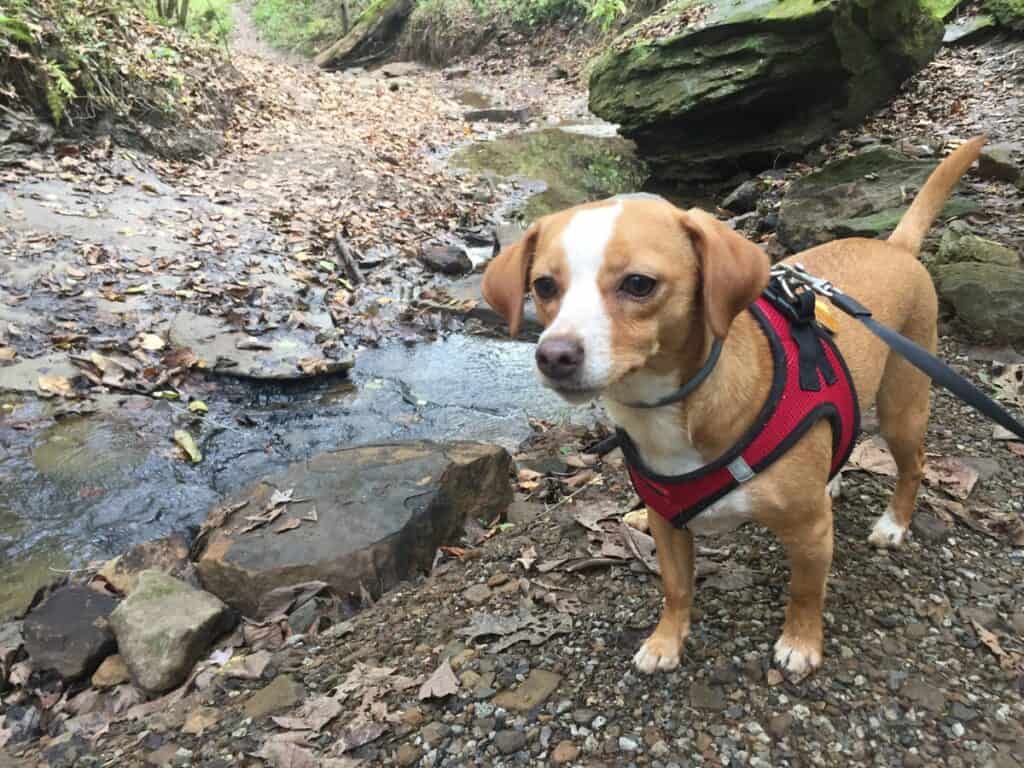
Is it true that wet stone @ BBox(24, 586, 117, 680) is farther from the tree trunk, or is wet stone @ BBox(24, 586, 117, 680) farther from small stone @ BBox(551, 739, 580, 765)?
the tree trunk

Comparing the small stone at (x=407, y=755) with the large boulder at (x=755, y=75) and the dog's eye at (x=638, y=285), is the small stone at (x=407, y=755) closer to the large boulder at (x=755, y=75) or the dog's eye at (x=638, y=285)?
the dog's eye at (x=638, y=285)

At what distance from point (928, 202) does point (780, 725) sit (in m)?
2.31

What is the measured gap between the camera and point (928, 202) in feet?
10.4

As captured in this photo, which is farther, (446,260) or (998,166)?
(446,260)

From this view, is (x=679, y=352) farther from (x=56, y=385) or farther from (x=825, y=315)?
(x=56, y=385)

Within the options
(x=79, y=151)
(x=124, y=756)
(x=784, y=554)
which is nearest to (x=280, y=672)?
(x=124, y=756)

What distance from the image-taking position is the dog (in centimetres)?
207

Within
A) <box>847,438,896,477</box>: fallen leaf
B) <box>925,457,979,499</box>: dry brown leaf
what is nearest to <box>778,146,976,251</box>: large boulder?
<box>847,438,896,477</box>: fallen leaf

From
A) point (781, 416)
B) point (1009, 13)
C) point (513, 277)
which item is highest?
point (1009, 13)

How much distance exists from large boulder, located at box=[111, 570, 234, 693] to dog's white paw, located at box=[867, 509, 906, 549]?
3219 mm

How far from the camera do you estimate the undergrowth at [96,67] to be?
8.92 m

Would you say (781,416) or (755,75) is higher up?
(755,75)

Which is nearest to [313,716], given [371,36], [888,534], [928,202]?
[888,534]

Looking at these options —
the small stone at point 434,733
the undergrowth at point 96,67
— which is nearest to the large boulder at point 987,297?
the small stone at point 434,733
